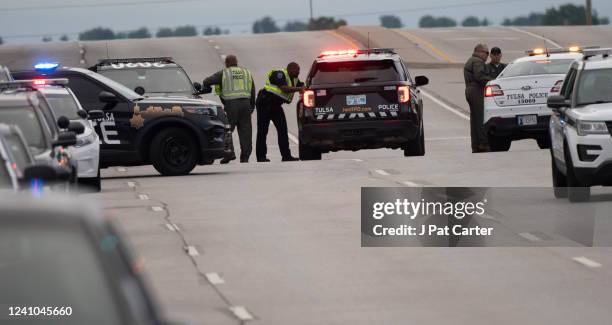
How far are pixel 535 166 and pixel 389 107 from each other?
276cm

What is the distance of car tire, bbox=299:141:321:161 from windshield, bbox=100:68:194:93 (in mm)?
2000

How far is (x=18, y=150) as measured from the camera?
1054 cm

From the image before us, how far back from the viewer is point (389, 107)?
2519cm

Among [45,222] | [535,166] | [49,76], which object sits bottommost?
[535,166]

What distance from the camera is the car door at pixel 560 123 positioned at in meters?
18.6

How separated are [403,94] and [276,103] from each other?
11.9ft

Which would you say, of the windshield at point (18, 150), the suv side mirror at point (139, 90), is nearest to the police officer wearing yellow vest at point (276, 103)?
the suv side mirror at point (139, 90)

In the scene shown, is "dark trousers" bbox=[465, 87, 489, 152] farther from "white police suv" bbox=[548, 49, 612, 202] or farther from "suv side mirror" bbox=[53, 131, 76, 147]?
"suv side mirror" bbox=[53, 131, 76, 147]

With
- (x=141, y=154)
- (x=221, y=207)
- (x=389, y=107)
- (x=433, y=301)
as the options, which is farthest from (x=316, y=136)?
(x=433, y=301)

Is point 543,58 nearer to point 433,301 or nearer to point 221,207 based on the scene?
point 221,207

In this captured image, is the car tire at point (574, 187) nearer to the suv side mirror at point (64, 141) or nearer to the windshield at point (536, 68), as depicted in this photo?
the suv side mirror at point (64, 141)

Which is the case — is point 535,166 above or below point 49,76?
below

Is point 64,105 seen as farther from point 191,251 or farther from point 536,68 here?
point 536,68

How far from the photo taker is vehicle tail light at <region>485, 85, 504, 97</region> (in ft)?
86.8
